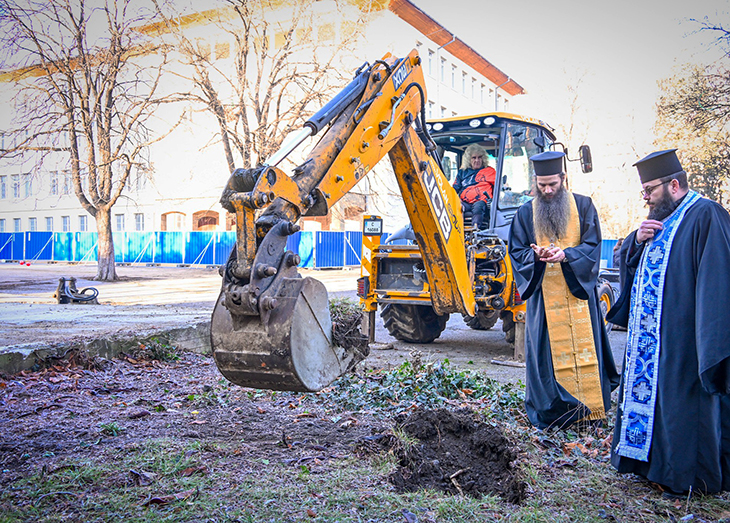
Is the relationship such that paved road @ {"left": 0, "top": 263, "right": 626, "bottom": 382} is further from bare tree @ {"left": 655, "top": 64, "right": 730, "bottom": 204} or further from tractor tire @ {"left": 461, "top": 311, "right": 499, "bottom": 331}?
bare tree @ {"left": 655, "top": 64, "right": 730, "bottom": 204}

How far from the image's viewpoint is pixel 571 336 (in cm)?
466

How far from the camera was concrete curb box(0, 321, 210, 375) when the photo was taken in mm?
5551

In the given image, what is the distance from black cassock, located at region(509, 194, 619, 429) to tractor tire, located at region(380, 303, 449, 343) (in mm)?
3781

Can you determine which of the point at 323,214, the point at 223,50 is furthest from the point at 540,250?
the point at 223,50

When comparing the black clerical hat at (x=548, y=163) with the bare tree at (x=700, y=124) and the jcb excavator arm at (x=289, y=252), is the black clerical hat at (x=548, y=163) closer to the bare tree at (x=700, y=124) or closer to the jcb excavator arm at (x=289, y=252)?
the jcb excavator arm at (x=289, y=252)

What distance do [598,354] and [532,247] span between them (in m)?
0.99

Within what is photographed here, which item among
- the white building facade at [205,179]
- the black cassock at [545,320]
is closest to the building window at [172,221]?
the white building facade at [205,179]

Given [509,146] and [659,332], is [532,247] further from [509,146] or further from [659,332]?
[509,146]

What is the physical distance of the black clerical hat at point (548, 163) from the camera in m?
4.70

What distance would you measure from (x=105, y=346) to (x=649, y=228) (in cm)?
532

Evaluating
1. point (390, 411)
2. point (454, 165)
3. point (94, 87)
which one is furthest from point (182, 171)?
point (390, 411)

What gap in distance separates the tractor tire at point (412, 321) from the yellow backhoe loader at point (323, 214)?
1.55 meters

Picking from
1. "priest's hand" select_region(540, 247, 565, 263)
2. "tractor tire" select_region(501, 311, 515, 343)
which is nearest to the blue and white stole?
"priest's hand" select_region(540, 247, 565, 263)

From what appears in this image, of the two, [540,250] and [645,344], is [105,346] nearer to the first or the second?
[540,250]
